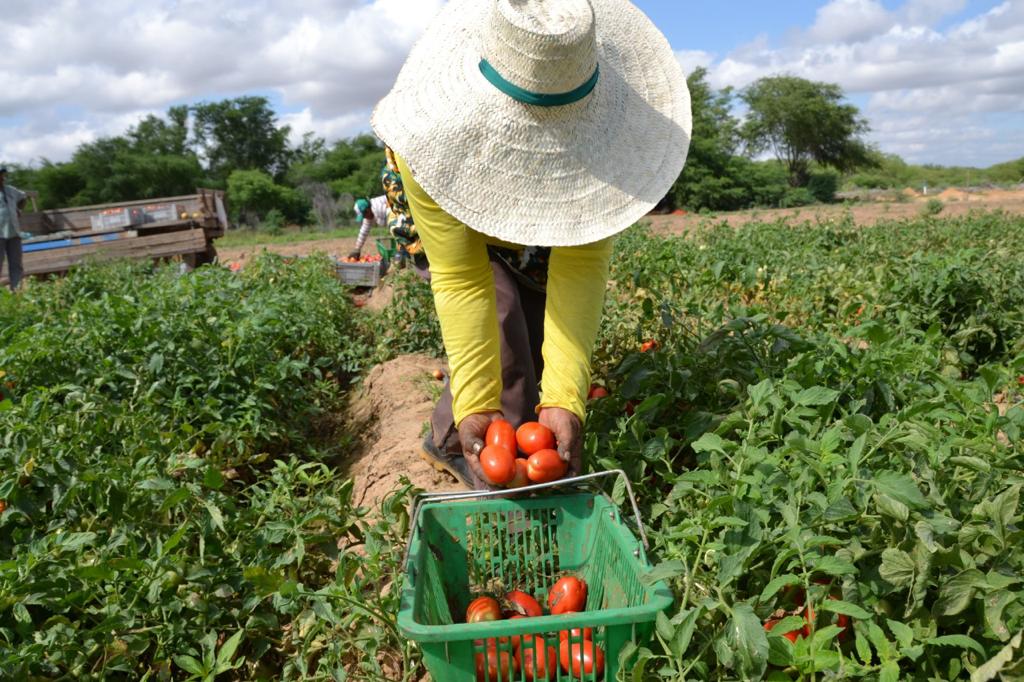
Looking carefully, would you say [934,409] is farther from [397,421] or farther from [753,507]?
[397,421]

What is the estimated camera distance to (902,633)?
4.73 ft

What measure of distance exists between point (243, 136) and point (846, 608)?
48.0 metres

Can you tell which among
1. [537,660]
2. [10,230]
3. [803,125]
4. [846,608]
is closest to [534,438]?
[537,660]

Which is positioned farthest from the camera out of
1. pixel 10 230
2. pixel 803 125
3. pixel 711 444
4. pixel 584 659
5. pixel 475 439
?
pixel 803 125

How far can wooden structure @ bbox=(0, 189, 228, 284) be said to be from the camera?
396 inches

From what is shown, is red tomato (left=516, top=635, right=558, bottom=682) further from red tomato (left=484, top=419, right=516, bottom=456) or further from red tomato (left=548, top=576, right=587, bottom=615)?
red tomato (left=484, top=419, right=516, bottom=456)

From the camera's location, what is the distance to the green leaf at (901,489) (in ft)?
4.95

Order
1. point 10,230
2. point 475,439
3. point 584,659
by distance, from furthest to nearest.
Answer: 1. point 10,230
2. point 475,439
3. point 584,659

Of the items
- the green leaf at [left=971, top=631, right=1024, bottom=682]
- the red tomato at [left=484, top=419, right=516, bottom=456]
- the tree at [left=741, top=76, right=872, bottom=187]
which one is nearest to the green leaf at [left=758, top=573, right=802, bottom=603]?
the green leaf at [left=971, top=631, right=1024, bottom=682]

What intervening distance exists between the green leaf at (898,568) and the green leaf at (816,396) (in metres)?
Answer: 0.56

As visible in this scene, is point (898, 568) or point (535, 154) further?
point (535, 154)

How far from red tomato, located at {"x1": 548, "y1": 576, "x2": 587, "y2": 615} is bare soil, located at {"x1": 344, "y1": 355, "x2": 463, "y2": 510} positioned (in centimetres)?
63

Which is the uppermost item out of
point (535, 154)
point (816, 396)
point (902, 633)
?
point (535, 154)

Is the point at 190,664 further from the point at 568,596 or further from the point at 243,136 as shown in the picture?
the point at 243,136
